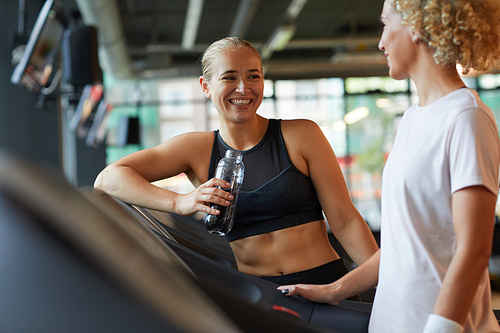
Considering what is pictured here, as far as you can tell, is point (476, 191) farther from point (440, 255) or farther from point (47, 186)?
point (47, 186)

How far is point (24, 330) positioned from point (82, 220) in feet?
0.45

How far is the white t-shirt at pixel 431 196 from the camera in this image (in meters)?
0.85

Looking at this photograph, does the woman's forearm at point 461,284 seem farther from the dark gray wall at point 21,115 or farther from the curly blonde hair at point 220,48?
the dark gray wall at point 21,115

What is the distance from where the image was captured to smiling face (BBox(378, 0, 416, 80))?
98 centimetres

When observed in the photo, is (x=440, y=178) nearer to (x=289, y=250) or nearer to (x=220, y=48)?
(x=289, y=250)

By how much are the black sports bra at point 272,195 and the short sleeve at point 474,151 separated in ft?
2.36

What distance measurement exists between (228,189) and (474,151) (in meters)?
0.73

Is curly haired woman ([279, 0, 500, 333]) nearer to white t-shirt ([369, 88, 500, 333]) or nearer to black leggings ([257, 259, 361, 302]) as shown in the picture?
white t-shirt ([369, 88, 500, 333])

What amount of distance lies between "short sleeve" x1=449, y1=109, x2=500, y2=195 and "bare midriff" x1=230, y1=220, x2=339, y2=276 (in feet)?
2.42

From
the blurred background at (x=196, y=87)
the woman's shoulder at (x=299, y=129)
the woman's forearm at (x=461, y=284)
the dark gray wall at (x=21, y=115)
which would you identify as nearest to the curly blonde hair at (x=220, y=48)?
the woman's shoulder at (x=299, y=129)

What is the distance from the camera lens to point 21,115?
5043mm

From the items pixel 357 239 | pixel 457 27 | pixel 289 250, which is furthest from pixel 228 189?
pixel 457 27

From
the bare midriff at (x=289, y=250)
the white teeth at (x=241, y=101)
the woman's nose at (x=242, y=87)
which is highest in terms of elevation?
the woman's nose at (x=242, y=87)

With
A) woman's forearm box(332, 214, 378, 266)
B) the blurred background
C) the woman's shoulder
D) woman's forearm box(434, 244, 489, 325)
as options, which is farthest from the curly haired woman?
the blurred background
